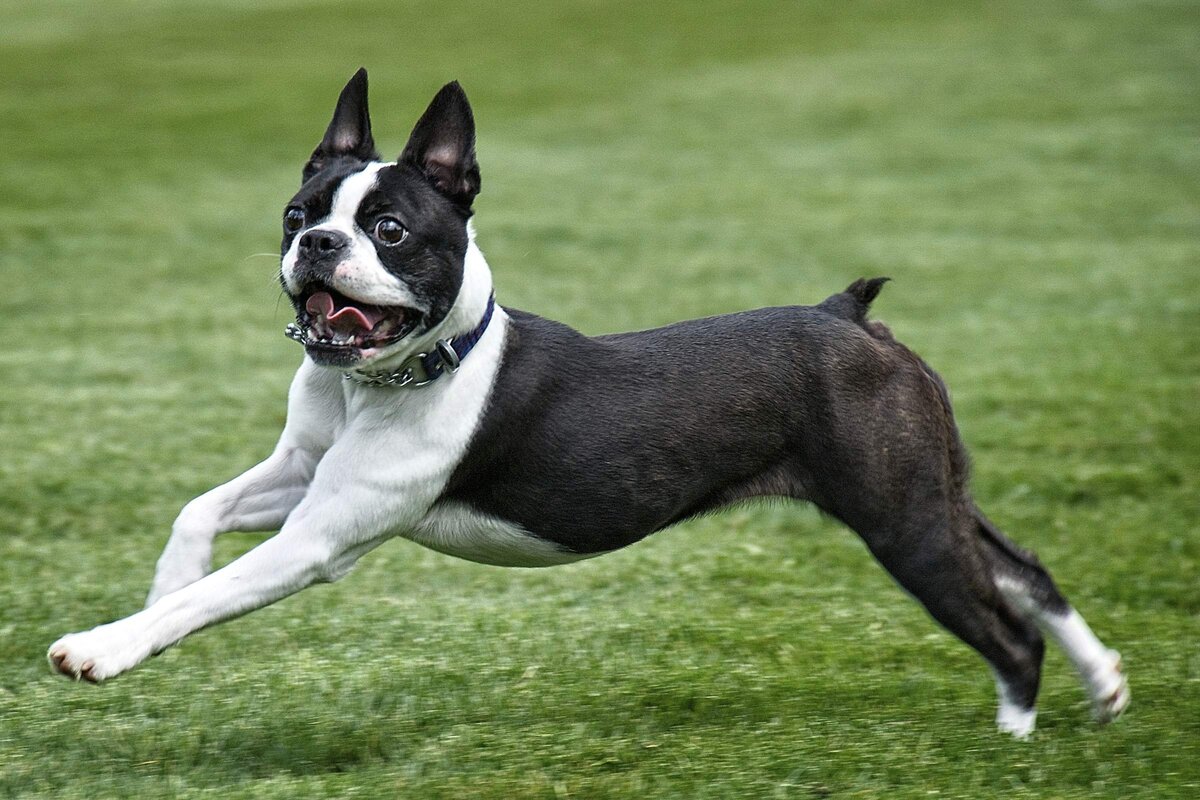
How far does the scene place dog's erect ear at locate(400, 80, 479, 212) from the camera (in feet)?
17.3

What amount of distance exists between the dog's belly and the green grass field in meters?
0.63

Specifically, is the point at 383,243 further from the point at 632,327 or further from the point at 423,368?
the point at 632,327

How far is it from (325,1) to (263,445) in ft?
80.6

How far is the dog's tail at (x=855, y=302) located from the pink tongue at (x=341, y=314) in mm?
1711

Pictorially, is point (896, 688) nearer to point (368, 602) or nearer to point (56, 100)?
point (368, 602)

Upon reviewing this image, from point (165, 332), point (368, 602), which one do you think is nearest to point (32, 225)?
point (165, 332)

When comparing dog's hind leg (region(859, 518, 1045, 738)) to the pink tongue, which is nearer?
the pink tongue

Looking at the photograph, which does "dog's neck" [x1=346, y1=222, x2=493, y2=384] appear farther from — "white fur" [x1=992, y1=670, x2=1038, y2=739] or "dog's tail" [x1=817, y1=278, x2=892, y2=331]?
"white fur" [x1=992, y1=670, x2=1038, y2=739]

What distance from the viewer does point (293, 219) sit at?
516 centimetres

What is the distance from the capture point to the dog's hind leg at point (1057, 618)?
20.0ft

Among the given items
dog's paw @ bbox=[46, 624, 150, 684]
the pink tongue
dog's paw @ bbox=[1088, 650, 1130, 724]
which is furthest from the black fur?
dog's paw @ bbox=[46, 624, 150, 684]

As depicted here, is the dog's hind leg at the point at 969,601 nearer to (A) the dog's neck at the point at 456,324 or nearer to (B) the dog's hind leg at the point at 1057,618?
(B) the dog's hind leg at the point at 1057,618

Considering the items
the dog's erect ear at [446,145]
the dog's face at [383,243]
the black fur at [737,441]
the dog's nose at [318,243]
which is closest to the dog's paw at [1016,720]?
the black fur at [737,441]

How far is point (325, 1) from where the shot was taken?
33.2 m
